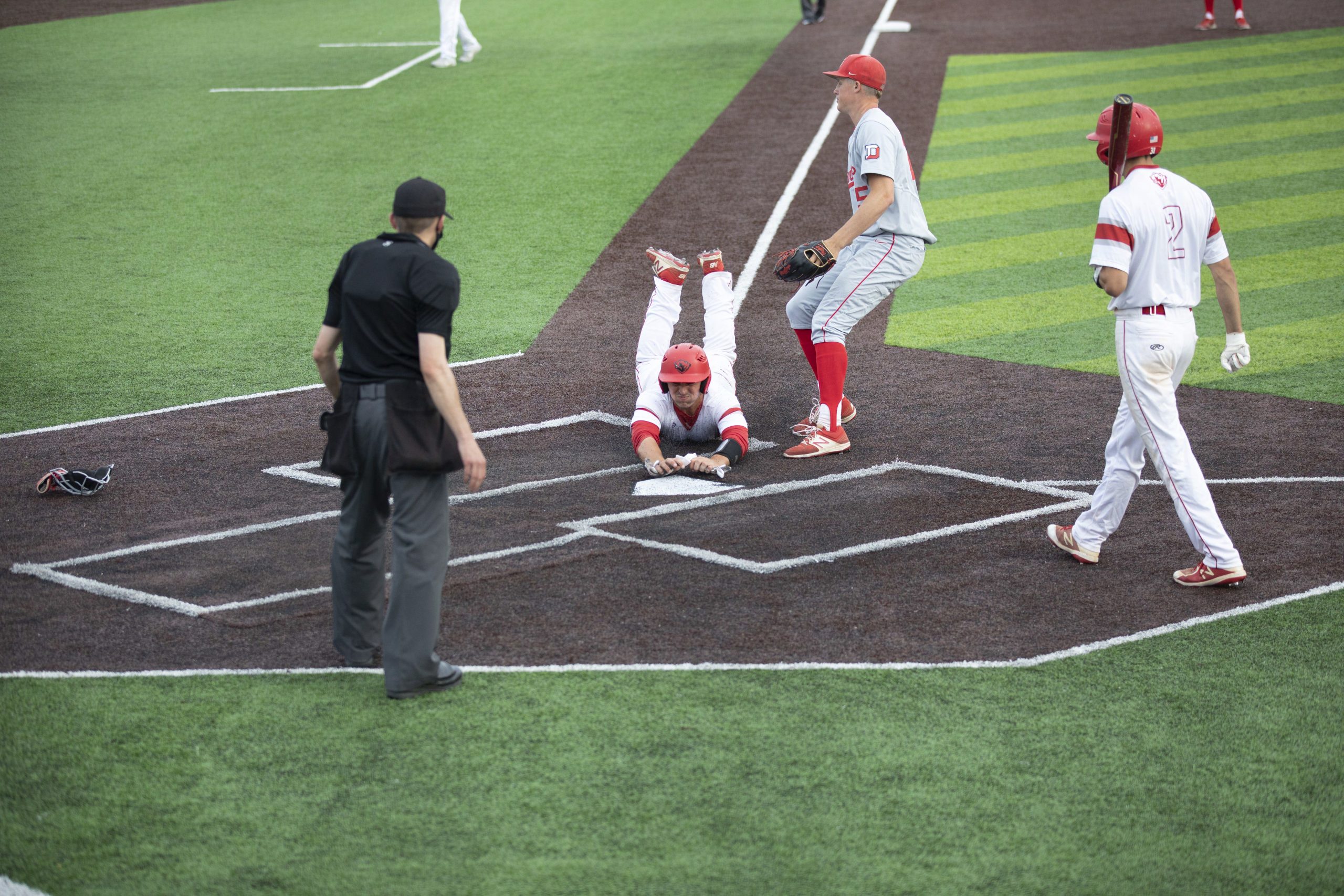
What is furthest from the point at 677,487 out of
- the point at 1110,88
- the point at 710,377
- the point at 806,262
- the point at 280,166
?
the point at 1110,88

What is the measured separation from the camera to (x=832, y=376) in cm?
839

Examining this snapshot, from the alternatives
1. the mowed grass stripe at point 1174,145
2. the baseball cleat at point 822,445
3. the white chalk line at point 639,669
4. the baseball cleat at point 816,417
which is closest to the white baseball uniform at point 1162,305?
the white chalk line at point 639,669

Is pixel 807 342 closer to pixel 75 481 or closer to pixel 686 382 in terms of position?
pixel 686 382

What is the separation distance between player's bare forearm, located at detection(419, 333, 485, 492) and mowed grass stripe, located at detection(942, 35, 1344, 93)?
16.6 m

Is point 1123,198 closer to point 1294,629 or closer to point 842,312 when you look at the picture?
point 1294,629

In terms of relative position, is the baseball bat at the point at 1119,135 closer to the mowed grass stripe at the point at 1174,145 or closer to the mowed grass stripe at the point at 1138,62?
the mowed grass stripe at the point at 1174,145

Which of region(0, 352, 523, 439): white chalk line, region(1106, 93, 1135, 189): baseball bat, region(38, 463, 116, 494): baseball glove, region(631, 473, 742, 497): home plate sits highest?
region(1106, 93, 1135, 189): baseball bat

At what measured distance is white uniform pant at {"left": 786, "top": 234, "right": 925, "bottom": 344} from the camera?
8492mm

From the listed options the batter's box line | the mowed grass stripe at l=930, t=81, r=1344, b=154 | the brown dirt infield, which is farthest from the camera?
the mowed grass stripe at l=930, t=81, r=1344, b=154

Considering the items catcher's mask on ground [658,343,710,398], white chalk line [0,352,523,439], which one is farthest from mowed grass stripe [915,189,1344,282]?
white chalk line [0,352,523,439]

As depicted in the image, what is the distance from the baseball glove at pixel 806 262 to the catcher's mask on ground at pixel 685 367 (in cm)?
75

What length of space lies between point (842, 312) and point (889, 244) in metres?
0.54

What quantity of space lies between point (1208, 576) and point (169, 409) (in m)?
6.76

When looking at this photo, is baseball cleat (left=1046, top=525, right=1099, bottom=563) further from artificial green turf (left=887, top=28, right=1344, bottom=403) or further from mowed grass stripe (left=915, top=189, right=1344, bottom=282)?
mowed grass stripe (left=915, top=189, right=1344, bottom=282)
